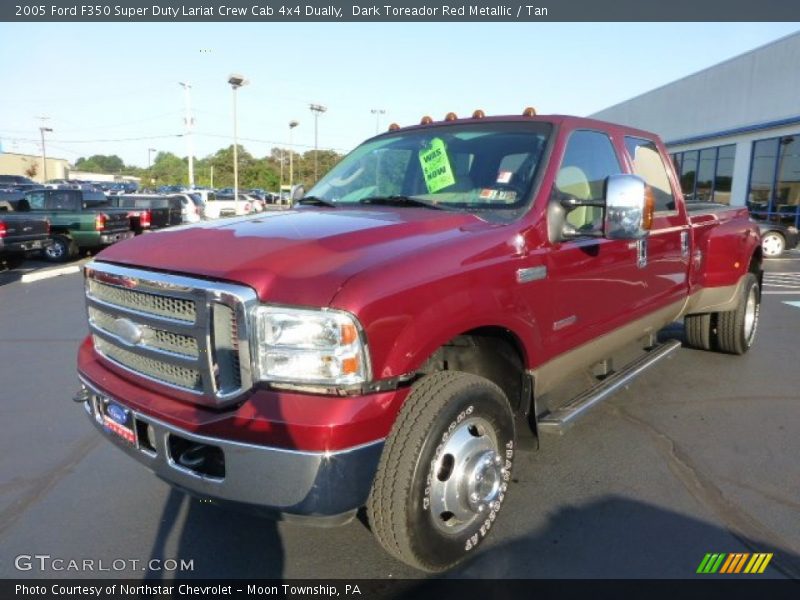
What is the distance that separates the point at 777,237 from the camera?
1500 centimetres

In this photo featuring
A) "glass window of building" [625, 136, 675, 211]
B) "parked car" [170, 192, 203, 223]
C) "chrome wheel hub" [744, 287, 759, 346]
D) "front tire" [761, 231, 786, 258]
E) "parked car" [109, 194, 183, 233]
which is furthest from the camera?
"parked car" [170, 192, 203, 223]

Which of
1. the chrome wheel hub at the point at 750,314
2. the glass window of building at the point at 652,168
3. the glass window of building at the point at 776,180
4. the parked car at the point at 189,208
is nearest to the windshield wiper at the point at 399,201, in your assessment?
the glass window of building at the point at 652,168

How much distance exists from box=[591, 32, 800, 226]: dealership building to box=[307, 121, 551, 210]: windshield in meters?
A: 15.4

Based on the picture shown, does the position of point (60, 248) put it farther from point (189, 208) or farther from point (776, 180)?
point (776, 180)

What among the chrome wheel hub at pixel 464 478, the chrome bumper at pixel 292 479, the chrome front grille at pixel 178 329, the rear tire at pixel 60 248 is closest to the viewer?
the chrome bumper at pixel 292 479

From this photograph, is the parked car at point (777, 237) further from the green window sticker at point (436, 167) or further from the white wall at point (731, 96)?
the green window sticker at point (436, 167)

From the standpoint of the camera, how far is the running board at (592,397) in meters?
3.01

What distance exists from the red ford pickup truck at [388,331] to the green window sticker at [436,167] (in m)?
0.01

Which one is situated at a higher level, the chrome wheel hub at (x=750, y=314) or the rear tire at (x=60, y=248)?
the chrome wheel hub at (x=750, y=314)

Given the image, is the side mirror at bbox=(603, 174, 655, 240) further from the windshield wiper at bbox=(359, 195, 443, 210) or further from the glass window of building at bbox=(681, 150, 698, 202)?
the glass window of building at bbox=(681, 150, 698, 202)

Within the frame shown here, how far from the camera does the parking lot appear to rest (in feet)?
8.59

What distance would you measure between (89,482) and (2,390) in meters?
2.16

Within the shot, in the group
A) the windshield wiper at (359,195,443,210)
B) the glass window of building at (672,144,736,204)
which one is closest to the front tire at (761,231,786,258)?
the glass window of building at (672,144,736,204)

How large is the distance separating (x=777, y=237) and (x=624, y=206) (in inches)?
591
